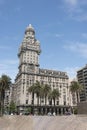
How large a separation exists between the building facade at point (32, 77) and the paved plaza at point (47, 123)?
10793 cm

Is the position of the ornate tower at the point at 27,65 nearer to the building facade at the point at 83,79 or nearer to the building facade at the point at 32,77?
the building facade at the point at 32,77

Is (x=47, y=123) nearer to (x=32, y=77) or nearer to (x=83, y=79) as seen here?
(x=32, y=77)

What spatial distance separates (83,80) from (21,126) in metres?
147

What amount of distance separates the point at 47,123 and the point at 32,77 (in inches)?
4866

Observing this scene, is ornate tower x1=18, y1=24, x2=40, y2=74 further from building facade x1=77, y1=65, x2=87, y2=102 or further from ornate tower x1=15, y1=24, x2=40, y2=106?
building facade x1=77, y1=65, x2=87, y2=102

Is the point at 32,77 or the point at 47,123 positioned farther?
the point at 32,77

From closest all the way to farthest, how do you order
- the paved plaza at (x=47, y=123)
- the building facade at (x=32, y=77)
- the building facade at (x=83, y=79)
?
the paved plaza at (x=47, y=123), the building facade at (x=32, y=77), the building facade at (x=83, y=79)

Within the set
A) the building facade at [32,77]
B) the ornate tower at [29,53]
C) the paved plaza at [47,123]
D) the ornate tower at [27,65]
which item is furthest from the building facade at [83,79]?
the paved plaza at [47,123]

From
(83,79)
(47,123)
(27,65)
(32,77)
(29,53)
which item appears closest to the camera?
(47,123)

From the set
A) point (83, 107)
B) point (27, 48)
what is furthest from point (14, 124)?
point (27, 48)

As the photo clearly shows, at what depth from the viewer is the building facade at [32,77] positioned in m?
132

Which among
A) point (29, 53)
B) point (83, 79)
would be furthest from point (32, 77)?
point (83, 79)

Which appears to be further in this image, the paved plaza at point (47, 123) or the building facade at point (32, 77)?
the building facade at point (32, 77)

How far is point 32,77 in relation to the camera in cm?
13975
